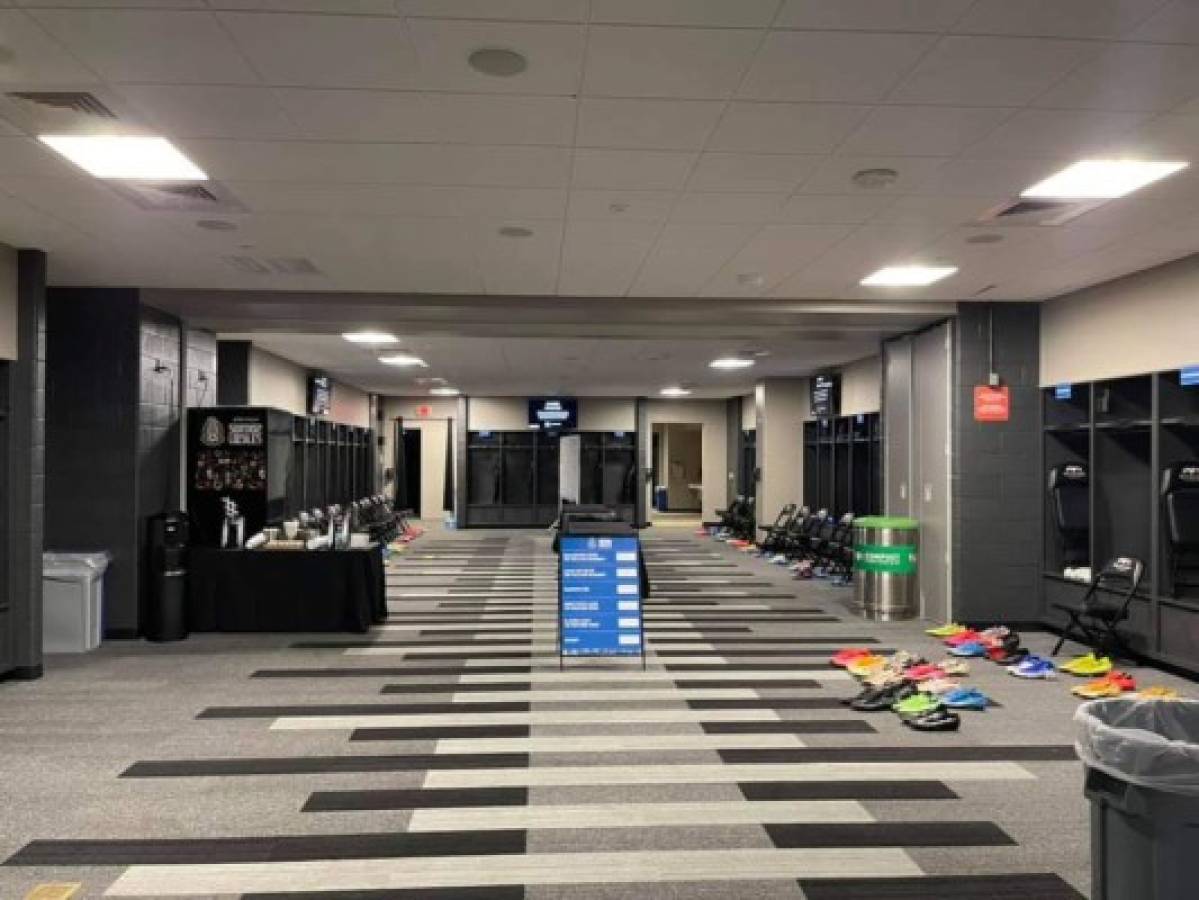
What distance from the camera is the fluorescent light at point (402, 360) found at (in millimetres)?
13180

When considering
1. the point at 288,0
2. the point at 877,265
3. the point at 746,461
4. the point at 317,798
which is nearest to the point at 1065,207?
the point at 877,265

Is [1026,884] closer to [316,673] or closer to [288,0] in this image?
[288,0]

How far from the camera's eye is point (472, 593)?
34.4 ft

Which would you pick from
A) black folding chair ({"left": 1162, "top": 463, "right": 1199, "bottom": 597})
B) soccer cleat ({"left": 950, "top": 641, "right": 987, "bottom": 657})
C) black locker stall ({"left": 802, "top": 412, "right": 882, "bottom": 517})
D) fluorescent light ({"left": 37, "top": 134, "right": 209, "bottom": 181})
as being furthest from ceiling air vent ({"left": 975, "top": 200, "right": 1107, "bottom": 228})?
black locker stall ({"left": 802, "top": 412, "right": 882, "bottom": 517})

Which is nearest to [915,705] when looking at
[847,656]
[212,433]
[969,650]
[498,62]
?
[847,656]

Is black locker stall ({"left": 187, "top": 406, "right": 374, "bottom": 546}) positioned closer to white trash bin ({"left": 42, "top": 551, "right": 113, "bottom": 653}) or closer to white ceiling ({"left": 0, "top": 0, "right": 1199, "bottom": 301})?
white trash bin ({"left": 42, "top": 551, "right": 113, "bottom": 653})

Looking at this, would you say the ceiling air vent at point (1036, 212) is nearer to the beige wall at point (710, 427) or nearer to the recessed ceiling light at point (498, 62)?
the recessed ceiling light at point (498, 62)

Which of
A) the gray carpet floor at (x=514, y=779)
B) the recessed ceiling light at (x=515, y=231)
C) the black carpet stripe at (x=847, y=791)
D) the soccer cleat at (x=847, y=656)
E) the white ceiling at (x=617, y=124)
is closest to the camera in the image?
the white ceiling at (x=617, y=124)

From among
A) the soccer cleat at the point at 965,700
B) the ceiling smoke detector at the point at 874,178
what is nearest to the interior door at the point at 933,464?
the soccer cleat at the point at 965,700

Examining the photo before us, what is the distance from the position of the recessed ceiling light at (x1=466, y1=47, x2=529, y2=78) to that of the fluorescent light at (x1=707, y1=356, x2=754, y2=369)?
32.9 ft

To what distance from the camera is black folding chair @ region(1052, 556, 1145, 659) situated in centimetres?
675

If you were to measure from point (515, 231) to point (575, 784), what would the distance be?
3.39 metres

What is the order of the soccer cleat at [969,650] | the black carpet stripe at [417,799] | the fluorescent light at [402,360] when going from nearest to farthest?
1. the black carpet stripe at [417,799]
2. the soccer cleat at [969,650]
3. the fluorescent light at [402,360]

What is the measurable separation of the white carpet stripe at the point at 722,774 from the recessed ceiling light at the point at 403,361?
951 centimetres
